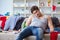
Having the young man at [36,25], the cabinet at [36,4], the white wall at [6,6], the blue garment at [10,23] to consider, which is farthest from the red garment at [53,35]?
the white wall at [6,6]

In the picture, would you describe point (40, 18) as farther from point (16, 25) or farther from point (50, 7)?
point (50, 7)

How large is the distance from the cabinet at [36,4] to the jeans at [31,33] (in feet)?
11.1

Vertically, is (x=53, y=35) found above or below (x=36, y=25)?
below

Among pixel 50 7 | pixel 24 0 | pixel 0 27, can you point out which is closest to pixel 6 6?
pixel 24 0

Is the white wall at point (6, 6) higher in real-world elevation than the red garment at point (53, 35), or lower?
higher

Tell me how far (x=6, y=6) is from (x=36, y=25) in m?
3.72

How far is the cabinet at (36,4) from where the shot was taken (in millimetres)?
6610

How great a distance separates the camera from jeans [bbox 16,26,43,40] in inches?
122

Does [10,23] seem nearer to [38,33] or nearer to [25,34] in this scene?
[25,34]

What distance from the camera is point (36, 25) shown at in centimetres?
340

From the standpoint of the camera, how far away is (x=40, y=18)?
3.48 meters

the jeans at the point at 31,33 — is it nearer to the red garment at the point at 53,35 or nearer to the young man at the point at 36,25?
the young man at the point at 36,25

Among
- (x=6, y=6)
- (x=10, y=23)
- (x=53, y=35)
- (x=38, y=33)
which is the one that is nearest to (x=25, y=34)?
(x=38, y=33)

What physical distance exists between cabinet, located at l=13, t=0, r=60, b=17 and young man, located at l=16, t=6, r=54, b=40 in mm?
3132
